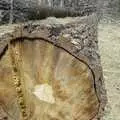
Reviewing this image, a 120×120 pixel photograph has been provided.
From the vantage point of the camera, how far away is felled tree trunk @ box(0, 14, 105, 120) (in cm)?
218

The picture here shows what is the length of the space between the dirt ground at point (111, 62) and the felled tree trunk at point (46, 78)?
0.91 metres

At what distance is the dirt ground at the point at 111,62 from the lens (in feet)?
10.5

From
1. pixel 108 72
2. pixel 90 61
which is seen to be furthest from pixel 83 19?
pixel 90 61

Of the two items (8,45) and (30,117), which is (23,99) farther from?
(8,45)

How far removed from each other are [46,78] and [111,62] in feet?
4.93

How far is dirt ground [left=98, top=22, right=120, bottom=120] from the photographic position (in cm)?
321

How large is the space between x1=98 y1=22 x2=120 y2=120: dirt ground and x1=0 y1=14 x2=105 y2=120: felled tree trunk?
0.91 m

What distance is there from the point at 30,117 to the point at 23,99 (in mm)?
109

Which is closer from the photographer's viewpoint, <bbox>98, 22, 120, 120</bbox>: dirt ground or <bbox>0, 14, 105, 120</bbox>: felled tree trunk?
<bbox>0, 14, 105, 120</bbox>: felled tree trunk

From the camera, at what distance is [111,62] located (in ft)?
11.9

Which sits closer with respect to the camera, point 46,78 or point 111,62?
point 46,78

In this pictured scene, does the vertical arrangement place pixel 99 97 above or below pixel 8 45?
below

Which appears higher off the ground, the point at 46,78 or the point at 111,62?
the point at 46,78

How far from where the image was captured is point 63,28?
254 centimetres
